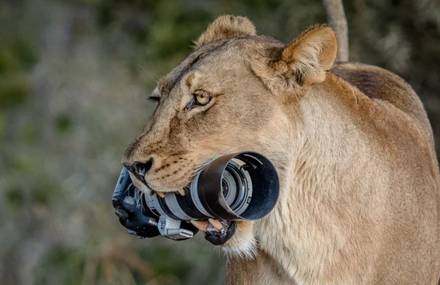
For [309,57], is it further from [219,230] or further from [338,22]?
[338,22]

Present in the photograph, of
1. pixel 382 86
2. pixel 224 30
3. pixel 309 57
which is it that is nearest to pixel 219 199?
pixel 309 57

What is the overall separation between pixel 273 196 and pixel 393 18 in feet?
16.3

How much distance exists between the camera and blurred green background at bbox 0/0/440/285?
9844mm

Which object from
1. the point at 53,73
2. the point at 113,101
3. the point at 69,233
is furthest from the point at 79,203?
the point at 53,73

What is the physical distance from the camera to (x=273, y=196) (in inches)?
199

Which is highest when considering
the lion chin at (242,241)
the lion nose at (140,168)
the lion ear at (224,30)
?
the lion ear at (224,30)

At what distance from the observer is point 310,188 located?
5223 mm

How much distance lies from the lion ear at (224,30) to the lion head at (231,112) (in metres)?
0.47

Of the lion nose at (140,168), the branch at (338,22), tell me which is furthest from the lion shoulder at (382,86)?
the lion nose at (140,168)

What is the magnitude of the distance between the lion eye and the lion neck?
12.5 inches

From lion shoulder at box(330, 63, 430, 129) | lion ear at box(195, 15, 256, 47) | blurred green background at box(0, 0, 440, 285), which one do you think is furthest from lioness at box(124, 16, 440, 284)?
blurred green background at box(0, 0, 440, 285)

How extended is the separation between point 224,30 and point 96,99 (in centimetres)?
1079

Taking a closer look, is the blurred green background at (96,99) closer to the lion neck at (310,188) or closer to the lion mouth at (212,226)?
the lion neck at (310,188)

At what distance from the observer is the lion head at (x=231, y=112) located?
5051mm
